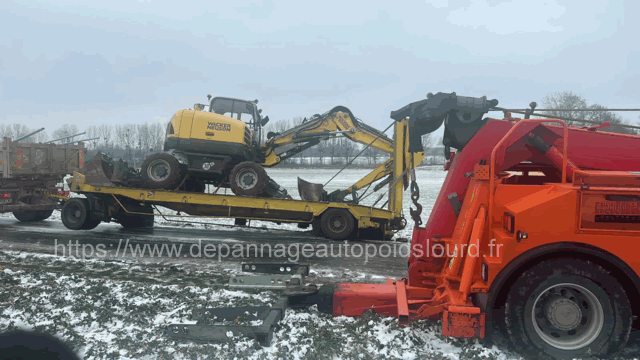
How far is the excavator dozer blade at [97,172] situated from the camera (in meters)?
9.52

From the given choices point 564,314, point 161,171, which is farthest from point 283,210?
point 564,314

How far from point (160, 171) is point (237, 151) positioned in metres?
1.89

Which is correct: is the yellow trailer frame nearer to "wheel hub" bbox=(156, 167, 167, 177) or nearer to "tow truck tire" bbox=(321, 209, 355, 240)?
"tow truck tire" bbox=(321, 209, 355, 240)

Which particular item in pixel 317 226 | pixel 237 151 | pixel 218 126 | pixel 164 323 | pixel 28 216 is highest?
pixel 218 126

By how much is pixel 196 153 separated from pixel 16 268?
4.37 m

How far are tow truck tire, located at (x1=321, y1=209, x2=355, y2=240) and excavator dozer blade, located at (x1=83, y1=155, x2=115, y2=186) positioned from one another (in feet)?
17.9

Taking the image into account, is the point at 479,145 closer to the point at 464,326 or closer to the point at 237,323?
the point at 464,326

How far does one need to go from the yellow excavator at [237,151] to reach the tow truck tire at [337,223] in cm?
71

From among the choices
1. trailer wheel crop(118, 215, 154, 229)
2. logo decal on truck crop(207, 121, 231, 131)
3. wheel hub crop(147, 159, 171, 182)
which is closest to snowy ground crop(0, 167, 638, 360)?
wheel hub crop(147, 159, 171, 182)

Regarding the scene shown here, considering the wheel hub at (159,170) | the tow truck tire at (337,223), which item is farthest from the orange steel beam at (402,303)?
the wheel hub at (159,170)

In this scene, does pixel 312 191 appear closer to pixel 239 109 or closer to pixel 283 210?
pixel 283 210

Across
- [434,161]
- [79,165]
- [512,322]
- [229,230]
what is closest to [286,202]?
[229,230]

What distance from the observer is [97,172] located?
9.58 m

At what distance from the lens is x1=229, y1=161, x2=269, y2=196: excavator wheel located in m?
9.14
